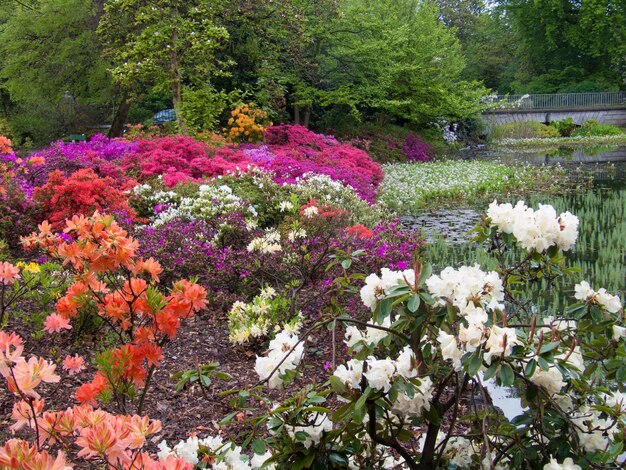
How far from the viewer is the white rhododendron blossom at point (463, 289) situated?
1.58m

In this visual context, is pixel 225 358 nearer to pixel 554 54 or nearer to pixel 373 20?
pixel 373 20

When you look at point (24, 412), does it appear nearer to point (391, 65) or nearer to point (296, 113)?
point (296, 113)

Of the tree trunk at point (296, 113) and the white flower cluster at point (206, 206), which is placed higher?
the tree trunk at point (296, 113)

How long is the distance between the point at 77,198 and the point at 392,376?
19.1ft

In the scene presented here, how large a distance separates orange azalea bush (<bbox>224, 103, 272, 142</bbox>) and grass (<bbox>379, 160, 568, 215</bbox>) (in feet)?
10.6

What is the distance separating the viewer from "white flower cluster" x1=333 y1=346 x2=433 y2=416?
59.9 inches

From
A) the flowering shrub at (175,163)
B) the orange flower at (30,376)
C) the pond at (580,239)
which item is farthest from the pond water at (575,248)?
the flowering shrub at (175,163)

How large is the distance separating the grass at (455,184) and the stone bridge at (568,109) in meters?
22.4

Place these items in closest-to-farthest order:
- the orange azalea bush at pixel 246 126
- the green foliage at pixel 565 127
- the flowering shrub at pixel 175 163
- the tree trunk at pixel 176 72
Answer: the flowering shrub at pixel 175 163, the tree trunk at pixel 176 72, the orange azalea bush at pixel 246 126, the green foliage at pixel 565 127

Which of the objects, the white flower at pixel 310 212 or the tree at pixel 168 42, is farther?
the tree at pixel 168 42

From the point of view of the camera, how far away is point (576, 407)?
6.07ft

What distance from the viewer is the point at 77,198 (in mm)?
6586

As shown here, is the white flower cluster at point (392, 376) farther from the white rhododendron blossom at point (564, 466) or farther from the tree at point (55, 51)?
the tree at point (55, 51)

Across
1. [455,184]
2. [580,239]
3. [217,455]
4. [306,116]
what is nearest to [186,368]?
[217,455]
